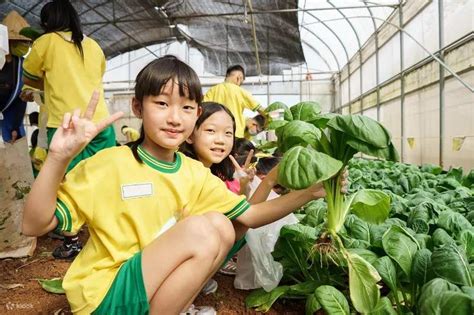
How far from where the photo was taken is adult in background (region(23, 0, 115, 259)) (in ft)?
7.65

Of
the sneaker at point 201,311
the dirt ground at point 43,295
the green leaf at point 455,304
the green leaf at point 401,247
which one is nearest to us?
the green leaf at point 455,304

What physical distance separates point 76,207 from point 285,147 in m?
0.75

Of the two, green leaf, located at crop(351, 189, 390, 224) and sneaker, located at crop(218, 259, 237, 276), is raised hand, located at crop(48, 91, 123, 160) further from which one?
sneaker, located at crop(218, 259, 237, 276)

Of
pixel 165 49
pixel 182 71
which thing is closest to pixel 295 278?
pixel 182 71

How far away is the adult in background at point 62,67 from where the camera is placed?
7.65ft

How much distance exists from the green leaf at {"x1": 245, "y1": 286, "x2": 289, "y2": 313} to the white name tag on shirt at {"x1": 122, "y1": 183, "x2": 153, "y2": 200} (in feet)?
2.37

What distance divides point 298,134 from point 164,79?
1.59 feet

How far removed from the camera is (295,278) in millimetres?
1888

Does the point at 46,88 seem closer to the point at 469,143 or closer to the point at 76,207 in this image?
the point at 76,207

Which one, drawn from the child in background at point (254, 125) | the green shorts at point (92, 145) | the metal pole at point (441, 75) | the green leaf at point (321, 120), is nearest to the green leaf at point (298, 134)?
the green leaf at point (321, 120)

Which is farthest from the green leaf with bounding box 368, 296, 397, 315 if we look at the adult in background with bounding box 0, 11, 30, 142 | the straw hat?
the straw hat

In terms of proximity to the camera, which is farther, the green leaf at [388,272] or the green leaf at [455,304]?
the green leaf at [388,272]

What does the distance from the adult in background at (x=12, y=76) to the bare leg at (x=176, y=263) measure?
174 cm

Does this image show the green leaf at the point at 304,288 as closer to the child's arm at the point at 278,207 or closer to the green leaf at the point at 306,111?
the child's arm at the point at 278,207
